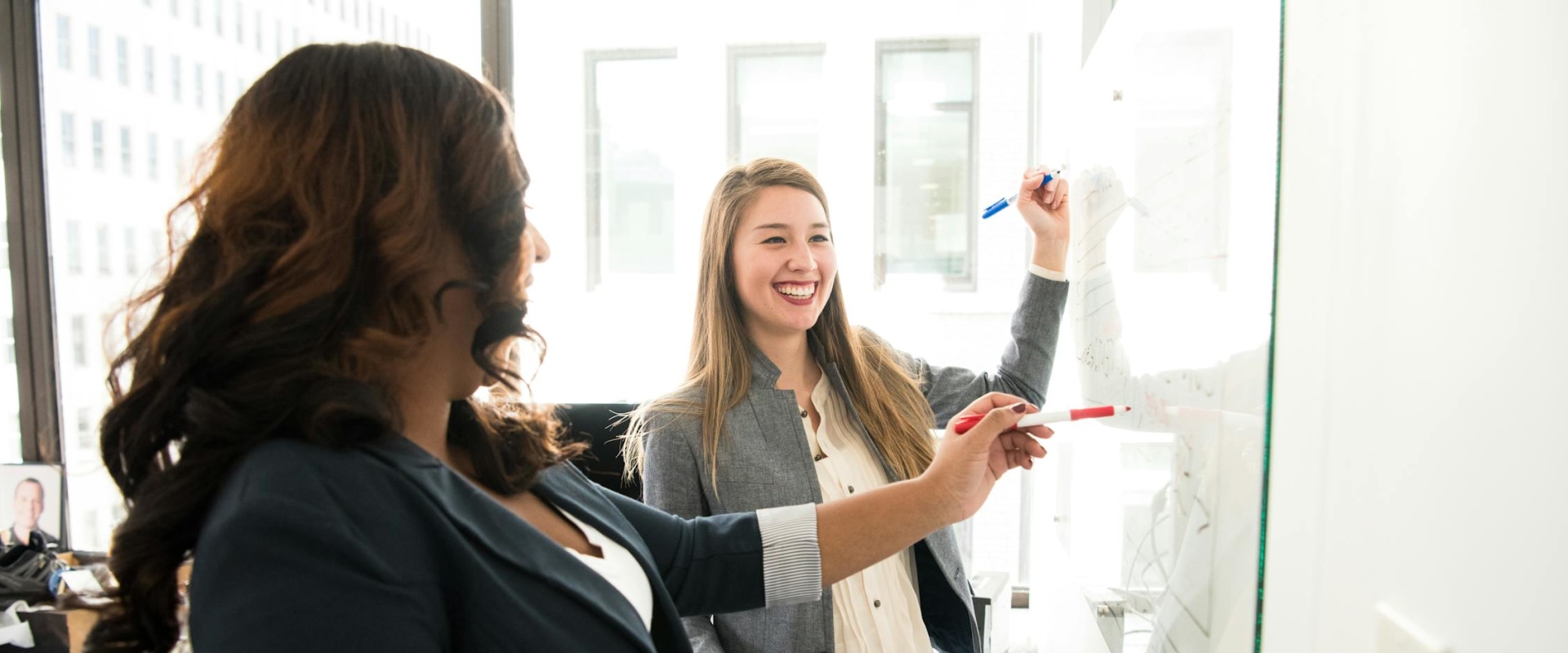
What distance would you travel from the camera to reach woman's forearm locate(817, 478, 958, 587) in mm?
1098

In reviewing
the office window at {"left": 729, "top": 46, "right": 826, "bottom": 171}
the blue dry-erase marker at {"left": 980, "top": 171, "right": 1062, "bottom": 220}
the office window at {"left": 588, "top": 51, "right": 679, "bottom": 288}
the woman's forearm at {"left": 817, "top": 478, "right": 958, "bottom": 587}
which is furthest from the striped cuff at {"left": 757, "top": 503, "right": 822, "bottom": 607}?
the office window at {"left": 588, "top": 51, "right": 679, "bottom": 288}

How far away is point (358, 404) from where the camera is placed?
0.66 metres

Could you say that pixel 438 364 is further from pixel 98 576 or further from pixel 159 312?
pixel 98 576

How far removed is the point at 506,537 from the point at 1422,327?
2.16 ft

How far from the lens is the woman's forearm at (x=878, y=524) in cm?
110

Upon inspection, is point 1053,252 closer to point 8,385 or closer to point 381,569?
point 381,569

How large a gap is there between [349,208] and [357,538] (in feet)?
0.79

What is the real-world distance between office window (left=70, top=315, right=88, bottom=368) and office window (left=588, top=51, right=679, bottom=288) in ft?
5.72

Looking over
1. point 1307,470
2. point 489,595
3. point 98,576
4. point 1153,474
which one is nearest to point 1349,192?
point 1307,470

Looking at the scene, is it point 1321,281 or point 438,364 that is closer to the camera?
point 1321,281

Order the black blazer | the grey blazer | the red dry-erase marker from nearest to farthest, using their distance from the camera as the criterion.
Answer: the black blazer → the red dry-erase marker → the grey blazer

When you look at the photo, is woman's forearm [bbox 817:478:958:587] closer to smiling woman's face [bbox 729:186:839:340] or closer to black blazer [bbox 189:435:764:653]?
black blazer [bbox 189:435:764:653]

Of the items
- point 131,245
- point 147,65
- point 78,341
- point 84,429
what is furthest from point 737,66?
point 84,429

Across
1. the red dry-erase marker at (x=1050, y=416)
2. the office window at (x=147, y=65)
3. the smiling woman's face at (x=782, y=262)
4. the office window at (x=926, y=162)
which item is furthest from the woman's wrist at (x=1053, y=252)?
the office window at (x=147, y=65)
